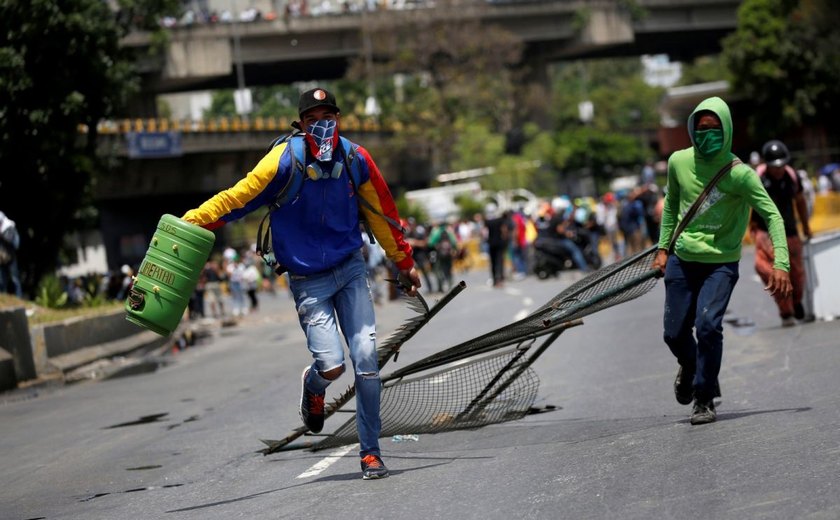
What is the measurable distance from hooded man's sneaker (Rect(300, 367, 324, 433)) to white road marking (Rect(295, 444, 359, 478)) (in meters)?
0.23

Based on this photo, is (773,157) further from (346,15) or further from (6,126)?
(346,15)

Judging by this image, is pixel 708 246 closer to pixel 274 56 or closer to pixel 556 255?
pixel 556 255

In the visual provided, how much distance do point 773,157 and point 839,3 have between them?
46.0m

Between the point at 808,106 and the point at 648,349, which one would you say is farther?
the point at 808,106

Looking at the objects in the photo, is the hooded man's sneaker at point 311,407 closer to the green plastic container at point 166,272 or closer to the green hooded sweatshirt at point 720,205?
the green plastic container at point 166,272

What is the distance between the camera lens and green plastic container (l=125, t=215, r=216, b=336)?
284 inches

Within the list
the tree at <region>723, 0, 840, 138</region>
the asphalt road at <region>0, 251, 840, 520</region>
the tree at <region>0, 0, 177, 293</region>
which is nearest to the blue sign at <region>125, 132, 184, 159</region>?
the tree at <region>723, 0, 840, 138</region>

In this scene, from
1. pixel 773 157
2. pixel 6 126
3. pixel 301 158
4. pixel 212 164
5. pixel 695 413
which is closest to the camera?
pixel 301 158

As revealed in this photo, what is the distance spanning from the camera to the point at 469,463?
7773 mm

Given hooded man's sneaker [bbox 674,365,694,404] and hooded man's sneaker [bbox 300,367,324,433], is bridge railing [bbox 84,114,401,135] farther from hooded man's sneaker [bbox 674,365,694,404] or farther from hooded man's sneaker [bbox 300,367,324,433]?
hooded man's sneaker [bbox 300,367,324,433]

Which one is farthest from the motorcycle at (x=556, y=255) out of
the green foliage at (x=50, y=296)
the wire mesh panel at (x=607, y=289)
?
the wire mesh panel at (x=607, y=289)

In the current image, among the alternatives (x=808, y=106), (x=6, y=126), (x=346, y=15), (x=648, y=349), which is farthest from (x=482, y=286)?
(x=346, y=15)

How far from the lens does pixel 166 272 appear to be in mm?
7211

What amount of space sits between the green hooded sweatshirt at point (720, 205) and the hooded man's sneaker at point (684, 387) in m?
0.80
